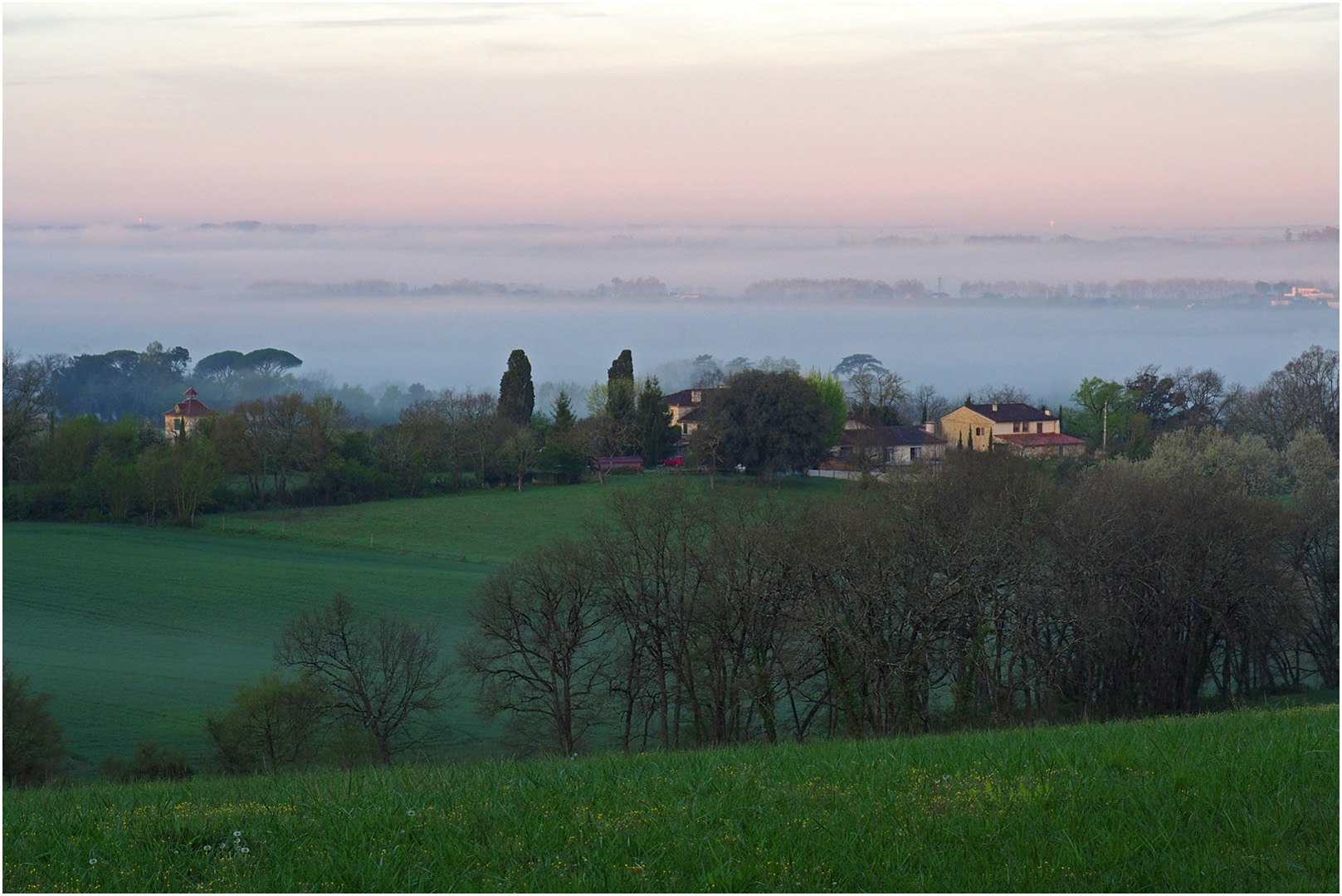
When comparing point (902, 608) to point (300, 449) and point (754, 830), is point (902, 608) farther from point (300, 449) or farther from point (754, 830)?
point (300, 449)

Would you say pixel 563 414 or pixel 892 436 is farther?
pixel 892 436

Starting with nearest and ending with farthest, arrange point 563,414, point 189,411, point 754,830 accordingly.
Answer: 1. point 754,830
2. point 563,414
3. point 189,411

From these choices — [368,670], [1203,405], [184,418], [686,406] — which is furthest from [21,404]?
[1203,405]

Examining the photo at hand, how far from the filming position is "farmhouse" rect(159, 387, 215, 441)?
78.7m

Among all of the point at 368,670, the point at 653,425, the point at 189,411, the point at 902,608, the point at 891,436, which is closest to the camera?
the point at 902,608

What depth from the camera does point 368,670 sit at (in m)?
30.8

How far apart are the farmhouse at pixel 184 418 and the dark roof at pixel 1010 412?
74.1m

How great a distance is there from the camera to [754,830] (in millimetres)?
6078

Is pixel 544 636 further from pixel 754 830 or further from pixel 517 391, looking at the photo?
pixel 517 391

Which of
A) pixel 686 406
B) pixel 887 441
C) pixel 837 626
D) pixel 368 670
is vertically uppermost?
pixel 686 406

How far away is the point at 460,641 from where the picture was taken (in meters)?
41.6

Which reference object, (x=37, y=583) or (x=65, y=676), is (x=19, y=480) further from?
(x=65, y=676)

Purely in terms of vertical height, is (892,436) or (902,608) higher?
(892,436)

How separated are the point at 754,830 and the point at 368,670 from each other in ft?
88.0
